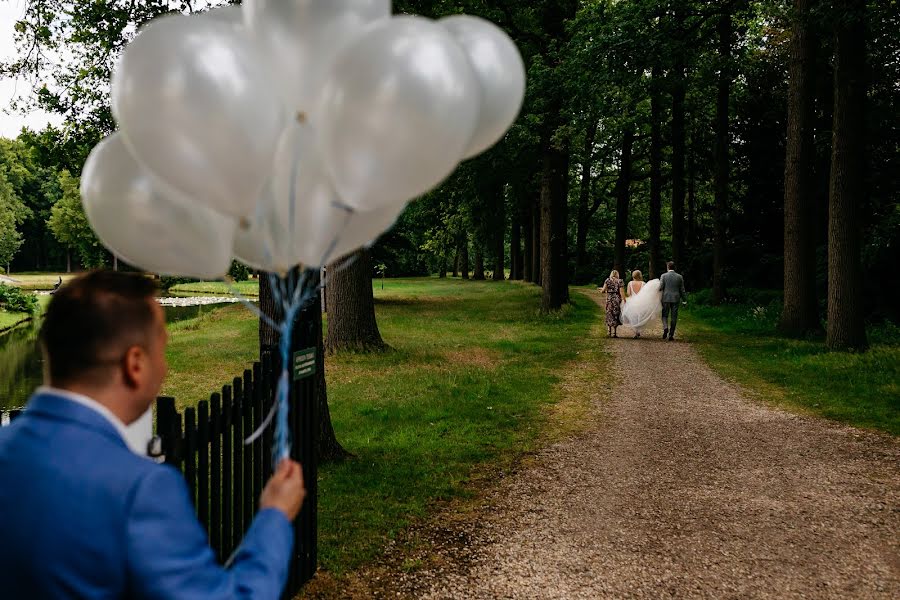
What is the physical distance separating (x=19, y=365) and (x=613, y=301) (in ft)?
49.4

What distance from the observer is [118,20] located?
336 inches

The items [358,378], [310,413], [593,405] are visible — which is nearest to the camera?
[310,413]

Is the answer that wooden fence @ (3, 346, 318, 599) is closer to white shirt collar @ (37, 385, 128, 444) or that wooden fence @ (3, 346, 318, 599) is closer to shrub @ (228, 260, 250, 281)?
white shirt collar @ (37, 385, 128, 444)

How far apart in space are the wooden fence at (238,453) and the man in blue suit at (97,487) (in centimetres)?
203

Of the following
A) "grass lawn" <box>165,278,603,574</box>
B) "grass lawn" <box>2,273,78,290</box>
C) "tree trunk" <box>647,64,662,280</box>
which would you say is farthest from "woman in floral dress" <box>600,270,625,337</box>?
"grass lawn" <box>2,273,78,290</box>

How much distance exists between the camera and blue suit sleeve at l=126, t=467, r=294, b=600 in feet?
5.18

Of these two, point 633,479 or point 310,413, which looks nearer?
point 310,413

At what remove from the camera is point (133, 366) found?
5.83ft

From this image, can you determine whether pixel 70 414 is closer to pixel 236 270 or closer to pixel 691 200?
pixel 236 270

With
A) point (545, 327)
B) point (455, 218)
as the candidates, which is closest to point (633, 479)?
point (545, 327)

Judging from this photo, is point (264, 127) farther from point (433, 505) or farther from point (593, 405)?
point (593, 405)

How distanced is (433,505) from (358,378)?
618 cm

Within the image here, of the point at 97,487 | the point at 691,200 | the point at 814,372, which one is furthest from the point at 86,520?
the point at 691,200

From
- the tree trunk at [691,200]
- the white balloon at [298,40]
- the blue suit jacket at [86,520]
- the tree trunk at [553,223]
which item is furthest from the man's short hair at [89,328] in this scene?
the tree trunk at [691,200]
